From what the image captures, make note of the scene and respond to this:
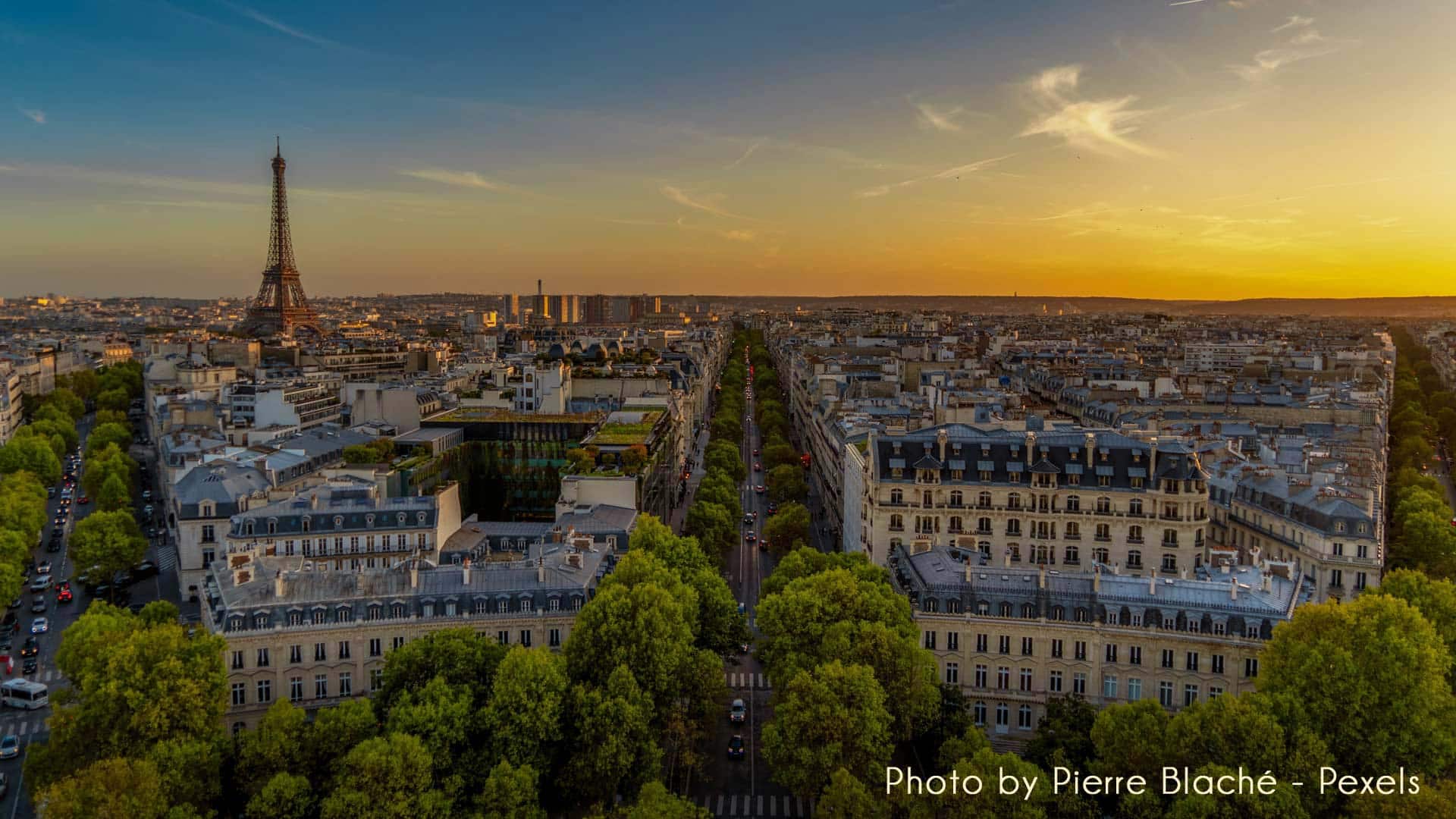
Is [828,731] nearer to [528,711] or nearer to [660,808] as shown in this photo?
[660,808]

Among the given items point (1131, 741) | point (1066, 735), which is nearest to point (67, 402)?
point (1066, 735)

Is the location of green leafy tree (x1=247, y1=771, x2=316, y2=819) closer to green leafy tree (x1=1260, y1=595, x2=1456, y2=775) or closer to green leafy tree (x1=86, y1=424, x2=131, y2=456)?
green leafy tree (x1=1260, y1=595, x2=1456, y2=775)

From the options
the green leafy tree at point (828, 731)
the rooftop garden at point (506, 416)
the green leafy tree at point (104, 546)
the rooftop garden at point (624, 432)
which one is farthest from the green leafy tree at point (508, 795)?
the rooftop garden at point (506, 416)

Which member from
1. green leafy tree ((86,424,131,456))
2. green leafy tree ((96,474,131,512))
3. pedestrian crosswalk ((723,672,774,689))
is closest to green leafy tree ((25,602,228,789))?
pedestrian crosswalk ((723,672,774,689))

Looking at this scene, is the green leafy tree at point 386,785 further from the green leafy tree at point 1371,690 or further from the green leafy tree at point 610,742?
the green leafy tree at point 1371,690

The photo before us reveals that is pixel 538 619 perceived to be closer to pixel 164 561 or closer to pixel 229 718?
pixel 229 718

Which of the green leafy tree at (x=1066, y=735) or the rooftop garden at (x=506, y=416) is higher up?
the rooftop garden at (x=506, y=416)
